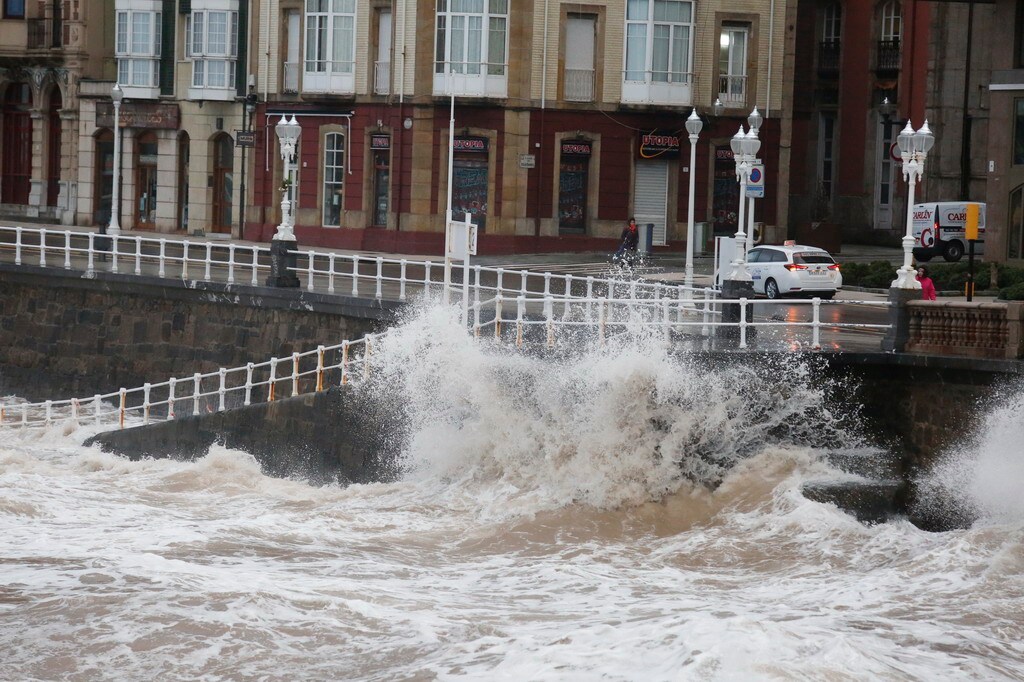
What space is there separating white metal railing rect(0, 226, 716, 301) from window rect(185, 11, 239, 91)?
7385mm

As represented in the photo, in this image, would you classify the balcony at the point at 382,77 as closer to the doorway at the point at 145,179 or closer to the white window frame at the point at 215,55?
the white window frame at the point at 215,55

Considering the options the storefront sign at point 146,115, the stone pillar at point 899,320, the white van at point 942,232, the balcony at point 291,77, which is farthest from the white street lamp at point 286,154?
the storefront sign at point 146,115

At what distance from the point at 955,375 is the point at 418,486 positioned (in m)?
7.83

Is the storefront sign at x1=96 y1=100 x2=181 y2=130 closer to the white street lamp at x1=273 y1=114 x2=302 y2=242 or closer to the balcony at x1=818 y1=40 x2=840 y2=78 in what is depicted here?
the white street lamp at x1=273 y1=114 x2=302 y2=242

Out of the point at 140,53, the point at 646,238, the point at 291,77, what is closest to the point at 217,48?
the point at 291,77

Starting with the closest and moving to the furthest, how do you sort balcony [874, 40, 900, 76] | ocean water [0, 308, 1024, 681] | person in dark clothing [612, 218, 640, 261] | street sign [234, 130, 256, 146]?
1. ocean water [0, 308, 1024, 681]
2. person in dark clothing [612, 218, 640, 261]
3. street sign [234, 130, 256, 146]
4. balcony [874, 40, 900, 76]

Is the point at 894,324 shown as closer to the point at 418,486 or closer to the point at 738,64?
the point at 418,486

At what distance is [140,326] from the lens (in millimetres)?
35594

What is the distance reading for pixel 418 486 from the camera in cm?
2461

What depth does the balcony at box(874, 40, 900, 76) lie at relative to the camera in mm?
58000

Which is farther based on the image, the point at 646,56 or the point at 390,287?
the point at 646,56

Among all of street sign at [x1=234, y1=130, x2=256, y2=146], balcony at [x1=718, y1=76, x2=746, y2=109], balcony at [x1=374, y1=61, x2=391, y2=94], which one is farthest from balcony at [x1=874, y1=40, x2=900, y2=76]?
street sign at [x1=234, y1=130, x2=256, y2=146]

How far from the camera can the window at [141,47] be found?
54.4m

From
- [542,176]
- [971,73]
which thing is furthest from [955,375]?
[971,73]
